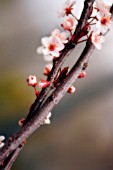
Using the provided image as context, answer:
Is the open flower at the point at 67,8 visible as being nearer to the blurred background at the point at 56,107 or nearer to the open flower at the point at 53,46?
the open flower at the point at 53,46

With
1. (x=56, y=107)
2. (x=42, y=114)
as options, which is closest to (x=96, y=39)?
(x=42, y=114)

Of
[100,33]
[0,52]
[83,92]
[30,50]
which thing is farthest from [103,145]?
[100,33]

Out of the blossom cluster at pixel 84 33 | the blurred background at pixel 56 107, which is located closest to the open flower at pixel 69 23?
the blossom cluster at pixel 84 33

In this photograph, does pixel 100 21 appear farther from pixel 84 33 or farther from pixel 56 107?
pixel 56 107

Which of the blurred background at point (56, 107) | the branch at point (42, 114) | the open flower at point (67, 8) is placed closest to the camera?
the branch at point (42, 114)

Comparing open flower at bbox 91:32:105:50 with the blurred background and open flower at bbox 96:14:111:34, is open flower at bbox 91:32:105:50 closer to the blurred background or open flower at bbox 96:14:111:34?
open flower at bbox 96:14:111:34

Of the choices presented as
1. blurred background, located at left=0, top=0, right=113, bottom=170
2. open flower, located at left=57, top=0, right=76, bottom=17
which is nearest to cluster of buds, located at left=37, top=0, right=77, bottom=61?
open flower, located at left=57, top=0, right=76, bottom=17

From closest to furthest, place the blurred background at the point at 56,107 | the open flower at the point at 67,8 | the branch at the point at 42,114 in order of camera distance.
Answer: the branch at the point at 42,114
the open flower at the point at 67,8
the blurred background at the point at 56,107

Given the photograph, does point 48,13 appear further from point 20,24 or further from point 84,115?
point 84,115
